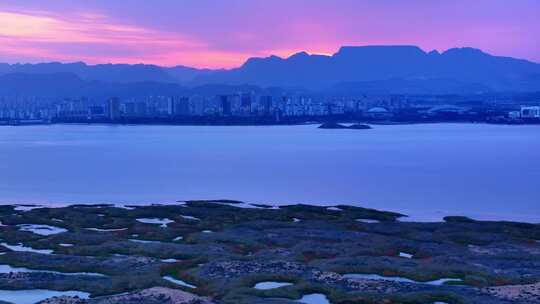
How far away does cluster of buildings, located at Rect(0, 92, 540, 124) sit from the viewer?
15025 cm

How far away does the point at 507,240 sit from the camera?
948 inches

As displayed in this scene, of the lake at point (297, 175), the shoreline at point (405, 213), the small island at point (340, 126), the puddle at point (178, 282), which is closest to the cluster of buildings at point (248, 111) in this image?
the small island at point (340, 126)

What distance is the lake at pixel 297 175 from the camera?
3847cm

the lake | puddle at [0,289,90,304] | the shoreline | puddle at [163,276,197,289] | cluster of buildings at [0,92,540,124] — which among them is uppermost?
cluster of buildings at [0,92,540,124]

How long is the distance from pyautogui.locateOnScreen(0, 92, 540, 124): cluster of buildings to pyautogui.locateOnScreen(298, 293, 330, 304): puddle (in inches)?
5041

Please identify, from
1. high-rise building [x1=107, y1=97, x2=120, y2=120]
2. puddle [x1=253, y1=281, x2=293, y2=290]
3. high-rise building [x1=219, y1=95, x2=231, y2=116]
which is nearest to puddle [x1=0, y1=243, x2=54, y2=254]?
puddle [x1=253, y1=281, x2=293, y2=290]

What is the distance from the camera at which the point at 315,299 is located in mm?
16438

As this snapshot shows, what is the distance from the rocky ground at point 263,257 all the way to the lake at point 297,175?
6.66 metres

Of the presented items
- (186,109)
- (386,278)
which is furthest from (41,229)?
(186,109)

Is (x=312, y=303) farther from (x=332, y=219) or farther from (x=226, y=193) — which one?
(x=226, y=193)

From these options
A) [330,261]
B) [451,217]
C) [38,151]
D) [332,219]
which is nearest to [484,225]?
[451,217]

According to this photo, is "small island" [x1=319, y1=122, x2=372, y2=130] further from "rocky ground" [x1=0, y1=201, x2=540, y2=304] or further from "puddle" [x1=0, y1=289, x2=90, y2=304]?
"puddle" [x1=0, y1=289, x2=90, y2=304]

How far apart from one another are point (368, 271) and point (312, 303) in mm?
3156

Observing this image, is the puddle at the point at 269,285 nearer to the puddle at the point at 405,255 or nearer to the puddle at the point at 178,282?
the puddle at the point at 178,282
